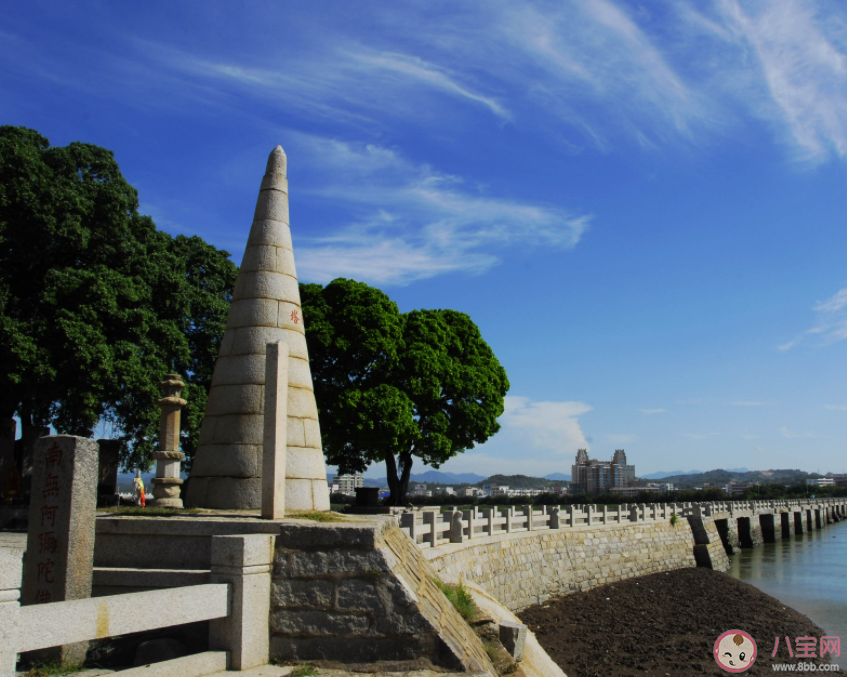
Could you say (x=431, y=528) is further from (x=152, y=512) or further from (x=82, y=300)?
(x=82, y=300)

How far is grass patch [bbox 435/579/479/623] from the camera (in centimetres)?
762

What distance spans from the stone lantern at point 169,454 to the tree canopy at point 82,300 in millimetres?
4449

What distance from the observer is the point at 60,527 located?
5.41 metres

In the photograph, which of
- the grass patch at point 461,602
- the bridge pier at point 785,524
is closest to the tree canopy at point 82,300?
the grass patch at point 461,602

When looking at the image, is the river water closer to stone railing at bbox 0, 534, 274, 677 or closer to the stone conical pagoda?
the stone conical pagoda

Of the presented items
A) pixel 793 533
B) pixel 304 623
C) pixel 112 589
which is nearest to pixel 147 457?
pixel 112 589

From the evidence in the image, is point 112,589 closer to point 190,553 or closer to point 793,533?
point 190,553

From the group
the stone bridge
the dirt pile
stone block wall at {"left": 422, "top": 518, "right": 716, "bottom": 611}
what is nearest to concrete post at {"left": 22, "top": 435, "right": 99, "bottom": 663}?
the stone bridge

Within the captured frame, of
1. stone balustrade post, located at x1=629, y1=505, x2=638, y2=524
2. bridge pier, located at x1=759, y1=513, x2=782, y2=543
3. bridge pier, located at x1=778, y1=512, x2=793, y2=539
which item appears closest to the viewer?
stone balustrade post, located at x1=629, y1=505, x2=638, y2=524

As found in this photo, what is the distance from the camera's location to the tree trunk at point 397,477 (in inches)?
1047

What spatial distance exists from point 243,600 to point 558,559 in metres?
16.2

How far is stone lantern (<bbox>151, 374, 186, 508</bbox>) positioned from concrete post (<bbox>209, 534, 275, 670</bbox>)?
12.4 ft

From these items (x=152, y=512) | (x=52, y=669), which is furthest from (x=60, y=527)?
(x=152, y=512)

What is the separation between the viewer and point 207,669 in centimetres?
532
